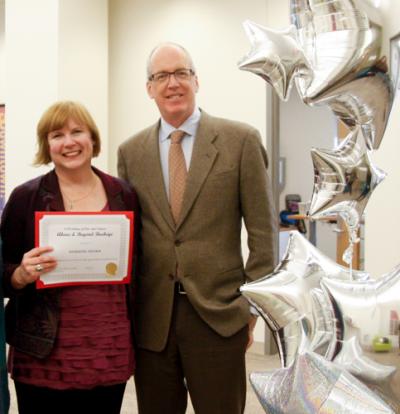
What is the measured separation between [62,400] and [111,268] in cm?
37

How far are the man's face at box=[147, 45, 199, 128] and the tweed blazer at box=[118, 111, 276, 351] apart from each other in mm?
90

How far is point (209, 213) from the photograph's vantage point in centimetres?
147

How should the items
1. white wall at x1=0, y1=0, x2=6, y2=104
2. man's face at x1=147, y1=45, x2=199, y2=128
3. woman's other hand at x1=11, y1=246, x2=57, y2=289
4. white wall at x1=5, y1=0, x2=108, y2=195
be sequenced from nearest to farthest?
woman's other hand at x1=11, y1=246, x2=57, y2=289 → man's face at x1=147, y1=45, x2=199, y2=128 → white wall at x1=5, y1=0, x2=108, y2=195 → white wall at x1=0, y1=0, x2=6, y2=104

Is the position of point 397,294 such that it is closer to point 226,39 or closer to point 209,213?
point 209,213

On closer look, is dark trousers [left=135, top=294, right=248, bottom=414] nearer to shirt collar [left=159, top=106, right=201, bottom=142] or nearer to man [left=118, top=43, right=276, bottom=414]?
man [left=118, top=43, right=276, bottom=414]

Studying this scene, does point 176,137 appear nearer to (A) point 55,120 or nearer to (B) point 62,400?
(A) point 55,120

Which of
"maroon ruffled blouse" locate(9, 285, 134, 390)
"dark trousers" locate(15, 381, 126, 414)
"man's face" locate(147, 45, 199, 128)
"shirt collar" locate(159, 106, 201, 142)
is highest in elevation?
"man's face" locate(147, 45, 199, 128)

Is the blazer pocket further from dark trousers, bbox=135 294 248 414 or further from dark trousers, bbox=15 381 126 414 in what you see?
dark trousers, bbox=15 381 126 414

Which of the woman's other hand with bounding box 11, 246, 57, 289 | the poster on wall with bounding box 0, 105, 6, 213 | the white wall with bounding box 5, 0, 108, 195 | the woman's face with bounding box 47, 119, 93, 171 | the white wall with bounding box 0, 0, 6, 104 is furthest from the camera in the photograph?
the white wall with bounding box 0, 0, 6, 104

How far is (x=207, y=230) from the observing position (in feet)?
4.82

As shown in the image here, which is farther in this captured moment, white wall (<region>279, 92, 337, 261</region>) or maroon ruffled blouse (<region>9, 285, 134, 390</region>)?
white wall (<region>279, 92, 337, 261</region>)

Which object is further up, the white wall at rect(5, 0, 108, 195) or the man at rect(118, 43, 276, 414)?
the white wall at rect(5, 0, 108, 195)

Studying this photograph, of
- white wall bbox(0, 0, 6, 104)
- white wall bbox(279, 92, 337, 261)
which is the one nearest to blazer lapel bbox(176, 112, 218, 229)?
white wall bbox(0, 0, 6, 104)

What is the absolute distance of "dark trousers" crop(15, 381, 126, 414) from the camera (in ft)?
4.40
